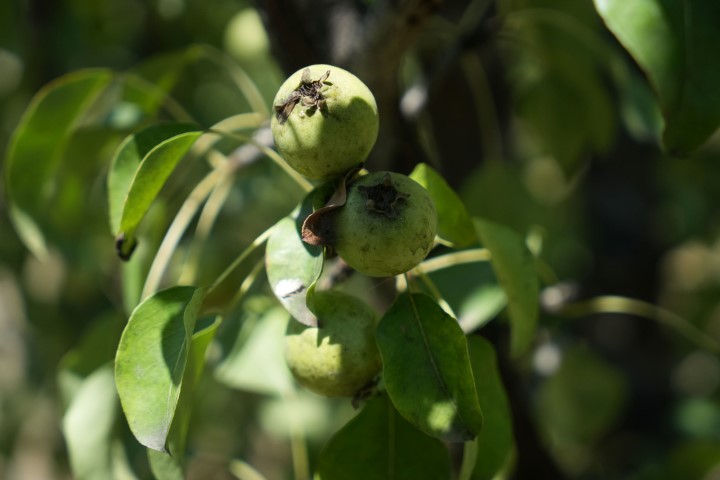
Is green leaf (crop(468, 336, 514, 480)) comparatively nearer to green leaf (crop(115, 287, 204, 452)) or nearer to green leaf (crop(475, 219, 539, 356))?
green leaf (crop(475, 219, 539, 356))

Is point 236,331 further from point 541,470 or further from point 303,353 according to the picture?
point 541,470

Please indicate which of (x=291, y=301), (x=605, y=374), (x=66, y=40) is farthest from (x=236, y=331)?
(x=66, y=40)

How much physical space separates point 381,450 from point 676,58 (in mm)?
445

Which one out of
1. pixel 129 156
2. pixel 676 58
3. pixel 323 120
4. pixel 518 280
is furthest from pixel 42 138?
pixel 676 58

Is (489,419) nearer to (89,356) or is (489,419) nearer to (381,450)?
(381,450)

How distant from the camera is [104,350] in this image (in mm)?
1044

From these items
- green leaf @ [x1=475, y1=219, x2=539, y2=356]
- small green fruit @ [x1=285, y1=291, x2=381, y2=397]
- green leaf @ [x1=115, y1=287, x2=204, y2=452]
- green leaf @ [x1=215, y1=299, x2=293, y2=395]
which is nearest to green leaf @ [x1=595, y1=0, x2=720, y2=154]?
green leaf @ [x1=475, y1=219, x2=539, y2=356]

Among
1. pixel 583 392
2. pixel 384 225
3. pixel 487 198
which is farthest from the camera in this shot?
pixel 583 392

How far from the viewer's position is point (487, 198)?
46.5 inches

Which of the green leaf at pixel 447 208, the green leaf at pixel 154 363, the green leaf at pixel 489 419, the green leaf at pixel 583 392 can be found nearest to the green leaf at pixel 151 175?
the green leaf at pixel 154 363

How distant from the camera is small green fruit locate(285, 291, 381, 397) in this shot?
69cm

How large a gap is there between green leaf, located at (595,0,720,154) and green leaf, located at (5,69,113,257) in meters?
0.66

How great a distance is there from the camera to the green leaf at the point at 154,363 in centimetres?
62

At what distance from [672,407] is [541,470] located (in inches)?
29.1
